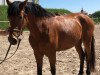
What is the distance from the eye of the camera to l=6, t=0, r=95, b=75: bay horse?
5.05 metres

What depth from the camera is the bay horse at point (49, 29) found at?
505 centimetres

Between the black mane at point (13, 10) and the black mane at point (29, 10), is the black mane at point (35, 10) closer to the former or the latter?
the black mane at point (29, 10)

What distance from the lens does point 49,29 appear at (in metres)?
5.68

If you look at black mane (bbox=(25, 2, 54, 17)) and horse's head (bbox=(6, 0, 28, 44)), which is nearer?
horse's head (bbox=(6, 0, 28, 44))

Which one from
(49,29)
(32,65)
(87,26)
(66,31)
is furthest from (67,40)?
(32,65)

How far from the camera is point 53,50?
5.68m

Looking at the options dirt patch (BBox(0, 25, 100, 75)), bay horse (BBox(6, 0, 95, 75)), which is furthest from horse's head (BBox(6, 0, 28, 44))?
dirt patch (BBox(0, 25, 100, 75))

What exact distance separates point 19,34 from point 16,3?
54 centimetres

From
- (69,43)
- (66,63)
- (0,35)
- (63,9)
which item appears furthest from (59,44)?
(63,9)

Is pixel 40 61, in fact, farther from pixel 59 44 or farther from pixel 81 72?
pixel 81 72

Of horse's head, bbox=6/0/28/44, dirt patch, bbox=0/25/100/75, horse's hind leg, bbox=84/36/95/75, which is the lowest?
dirt patch, bbox=0/25/100/75

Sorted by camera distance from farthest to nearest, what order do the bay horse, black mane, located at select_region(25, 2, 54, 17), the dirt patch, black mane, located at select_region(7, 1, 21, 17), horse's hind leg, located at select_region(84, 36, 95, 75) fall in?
the dirt patch < horse's hind leg, located at select_region(84, 36, 95, 75) < black mane, located at select_region(25, 2, 54, 17) < the bay horse < black mane, located at select_region(7, 1, 21, 17)

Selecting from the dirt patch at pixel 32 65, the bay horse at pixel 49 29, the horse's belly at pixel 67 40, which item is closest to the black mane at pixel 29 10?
the bay horse at pixel 49 29

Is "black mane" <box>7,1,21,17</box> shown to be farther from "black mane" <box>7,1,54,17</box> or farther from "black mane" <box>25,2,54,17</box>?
"black mane" <box>25,2,54,17</box>
